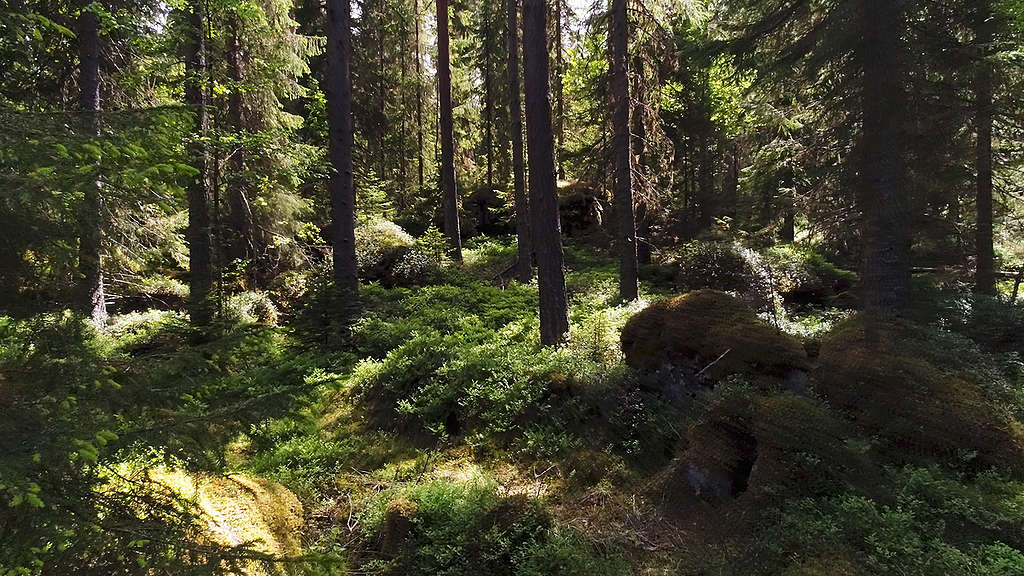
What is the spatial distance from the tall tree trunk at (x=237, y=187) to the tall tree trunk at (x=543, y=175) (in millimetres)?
7903

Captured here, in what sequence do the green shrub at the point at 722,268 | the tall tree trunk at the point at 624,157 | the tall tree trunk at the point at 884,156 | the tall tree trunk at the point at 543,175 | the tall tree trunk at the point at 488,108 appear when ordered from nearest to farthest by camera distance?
the tall tree trunk at the point at 884,156, the tall tree trunk at the point at 543,175, the tall tree trunk at the point at 624,157, the green shrub at the point at 722,268, the tall tree trunk at the point at 488,108

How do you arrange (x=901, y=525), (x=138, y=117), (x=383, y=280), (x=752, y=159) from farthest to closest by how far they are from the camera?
(x=383, y=280), (x=752, y=159), (x=901, y=525), (x=138, y=117)

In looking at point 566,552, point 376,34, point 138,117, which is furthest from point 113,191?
point 376,34

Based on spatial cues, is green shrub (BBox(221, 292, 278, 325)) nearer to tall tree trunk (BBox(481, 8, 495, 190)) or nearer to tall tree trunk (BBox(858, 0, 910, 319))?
tall tree trunk (BBox(858, 0, 910, 319))

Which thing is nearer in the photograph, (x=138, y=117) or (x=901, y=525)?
(x=138, y=117)

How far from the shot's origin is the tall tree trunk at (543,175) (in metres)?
7.87

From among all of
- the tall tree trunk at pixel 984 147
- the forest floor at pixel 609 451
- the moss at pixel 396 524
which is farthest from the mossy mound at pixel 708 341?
the tall tree trunk at pixel 984 147

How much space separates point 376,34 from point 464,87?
473 centimetres

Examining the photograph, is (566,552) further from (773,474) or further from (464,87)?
(464,87)

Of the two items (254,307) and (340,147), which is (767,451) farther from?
(254,307)

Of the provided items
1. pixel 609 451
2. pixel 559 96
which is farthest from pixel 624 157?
pixel 559 96

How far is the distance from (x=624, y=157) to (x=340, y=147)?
6.51 meters

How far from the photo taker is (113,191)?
2.78 m

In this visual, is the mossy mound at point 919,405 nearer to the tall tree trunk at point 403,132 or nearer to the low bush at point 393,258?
the low bush at point 393,258
